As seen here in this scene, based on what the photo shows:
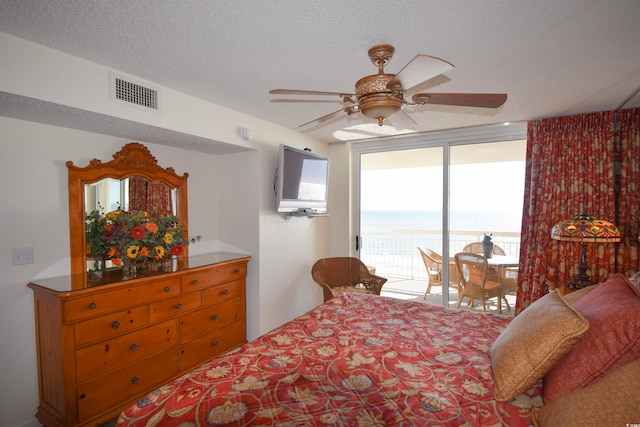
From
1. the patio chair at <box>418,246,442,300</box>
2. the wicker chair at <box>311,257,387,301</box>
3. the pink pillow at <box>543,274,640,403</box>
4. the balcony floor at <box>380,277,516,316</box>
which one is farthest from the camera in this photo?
the patio chair at <box>418,246,442,300</box>

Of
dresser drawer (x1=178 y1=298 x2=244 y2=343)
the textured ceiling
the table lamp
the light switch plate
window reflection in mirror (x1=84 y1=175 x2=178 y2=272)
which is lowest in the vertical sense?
dresser drawer (x1=178 y1=298 x2=244 y2=343)

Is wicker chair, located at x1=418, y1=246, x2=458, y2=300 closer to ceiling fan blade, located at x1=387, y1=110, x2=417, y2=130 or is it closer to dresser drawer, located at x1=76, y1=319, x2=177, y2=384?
ceiling fan blade, located at x1=387, y1=110, x2=417, y2=130

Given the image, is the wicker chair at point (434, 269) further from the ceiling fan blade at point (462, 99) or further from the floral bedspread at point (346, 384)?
the ceiling fan blade at point (462, 99)

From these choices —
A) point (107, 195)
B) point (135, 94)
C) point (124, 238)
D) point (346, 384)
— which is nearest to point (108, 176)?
point (107, 195)

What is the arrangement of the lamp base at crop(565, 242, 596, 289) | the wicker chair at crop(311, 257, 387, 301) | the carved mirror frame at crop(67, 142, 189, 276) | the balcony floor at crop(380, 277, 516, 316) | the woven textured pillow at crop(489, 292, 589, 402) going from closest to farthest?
the woven textured pillow at crop(489, 292, 589, 402) → the carved mirror frame at crop(67, 142, 189, 276) → the lamp base at crop(565, 242, 596, 289) → the balcony floor at crop(380, 277, 516, 316) → the wicker chair at crop(311, 257, 387, 301)

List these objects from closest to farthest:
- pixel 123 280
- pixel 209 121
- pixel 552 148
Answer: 1. pixel 123 280
2. pixel 209 121
3. pixel 552 148

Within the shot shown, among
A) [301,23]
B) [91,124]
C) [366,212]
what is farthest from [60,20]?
[366,212]

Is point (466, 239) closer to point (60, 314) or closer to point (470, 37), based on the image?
point (470, 37)

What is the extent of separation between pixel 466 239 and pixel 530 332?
265 centimetres

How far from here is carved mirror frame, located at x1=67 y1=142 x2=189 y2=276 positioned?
2406 mm

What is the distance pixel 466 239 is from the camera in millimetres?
3799

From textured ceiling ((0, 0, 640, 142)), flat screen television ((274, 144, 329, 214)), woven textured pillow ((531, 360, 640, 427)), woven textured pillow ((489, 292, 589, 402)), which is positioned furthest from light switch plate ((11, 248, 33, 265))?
woven textured pillow ((531, 360, 640, 427))

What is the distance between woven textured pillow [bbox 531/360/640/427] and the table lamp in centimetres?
193

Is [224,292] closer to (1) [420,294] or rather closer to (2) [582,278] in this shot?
(1) [420,294]
